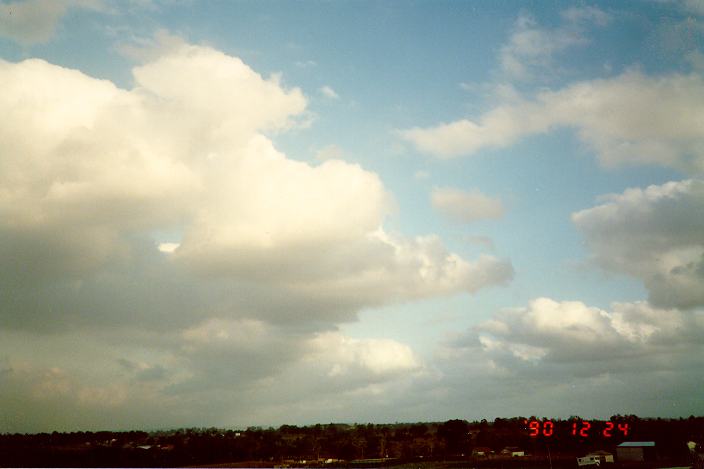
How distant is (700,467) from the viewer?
135 feet

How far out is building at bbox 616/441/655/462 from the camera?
61.8 meters

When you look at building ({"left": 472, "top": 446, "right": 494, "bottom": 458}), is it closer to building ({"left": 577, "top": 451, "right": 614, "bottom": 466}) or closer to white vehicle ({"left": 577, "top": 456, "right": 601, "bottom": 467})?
white vehicle ({"left": 577, "top": 456, "right": 601, "bottom": 467})

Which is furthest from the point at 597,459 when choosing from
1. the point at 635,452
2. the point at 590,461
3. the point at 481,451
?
the point at 481,451

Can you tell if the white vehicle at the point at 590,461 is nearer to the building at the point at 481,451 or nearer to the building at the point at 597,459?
the building at the point at 597,459

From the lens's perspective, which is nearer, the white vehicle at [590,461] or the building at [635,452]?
the building at [635,452]

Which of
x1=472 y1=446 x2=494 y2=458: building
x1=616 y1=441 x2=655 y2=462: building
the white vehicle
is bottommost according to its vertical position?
x1=472 y1=446 x2=494 y2=458: building

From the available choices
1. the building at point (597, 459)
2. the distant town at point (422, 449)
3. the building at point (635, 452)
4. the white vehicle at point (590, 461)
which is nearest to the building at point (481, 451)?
the distant town at point (422, 449)

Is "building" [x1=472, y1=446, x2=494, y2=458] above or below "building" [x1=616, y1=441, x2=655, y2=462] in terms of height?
below

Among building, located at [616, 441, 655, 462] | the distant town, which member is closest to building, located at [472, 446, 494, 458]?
the distant town

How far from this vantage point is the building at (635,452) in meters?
61.8

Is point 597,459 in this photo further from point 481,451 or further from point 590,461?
point 481,451

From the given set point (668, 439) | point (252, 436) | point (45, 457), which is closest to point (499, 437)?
point (668, 439)

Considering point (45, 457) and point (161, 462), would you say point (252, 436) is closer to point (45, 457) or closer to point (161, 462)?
point (161, 462)

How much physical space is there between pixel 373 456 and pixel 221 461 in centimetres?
3791
